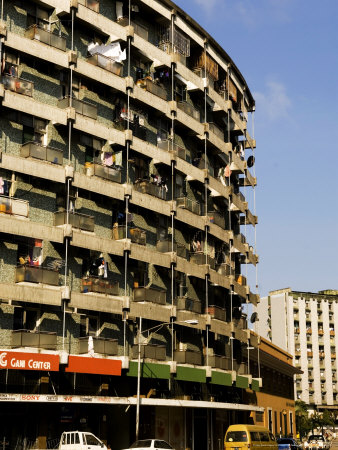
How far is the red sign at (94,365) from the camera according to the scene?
39.8 metres

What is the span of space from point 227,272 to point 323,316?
90148 millimetres

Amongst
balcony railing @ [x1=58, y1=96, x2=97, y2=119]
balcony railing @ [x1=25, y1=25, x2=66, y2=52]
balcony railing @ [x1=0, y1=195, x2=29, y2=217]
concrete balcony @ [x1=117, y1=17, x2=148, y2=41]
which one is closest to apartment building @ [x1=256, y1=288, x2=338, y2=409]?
concrete balcony @ [x1=117, y1=17, x2=148, y2=41]

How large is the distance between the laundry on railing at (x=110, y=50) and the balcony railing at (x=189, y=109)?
8.12 metres

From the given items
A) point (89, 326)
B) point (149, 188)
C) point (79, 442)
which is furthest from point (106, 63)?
point (79, 442)

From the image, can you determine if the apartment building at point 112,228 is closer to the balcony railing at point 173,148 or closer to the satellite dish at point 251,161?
the balcony railing at point 173,148

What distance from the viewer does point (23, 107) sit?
40219mm

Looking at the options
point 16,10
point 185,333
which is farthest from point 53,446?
point 16,10

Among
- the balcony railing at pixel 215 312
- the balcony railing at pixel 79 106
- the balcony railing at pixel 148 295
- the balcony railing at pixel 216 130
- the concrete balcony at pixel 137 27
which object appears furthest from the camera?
the balcony railing at pixel 216 130

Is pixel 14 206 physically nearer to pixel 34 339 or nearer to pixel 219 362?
pixel 34 339

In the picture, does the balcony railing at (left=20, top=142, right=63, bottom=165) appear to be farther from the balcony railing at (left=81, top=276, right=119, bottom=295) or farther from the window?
the window

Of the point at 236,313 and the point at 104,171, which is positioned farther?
the point at 236,313

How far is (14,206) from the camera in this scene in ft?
129

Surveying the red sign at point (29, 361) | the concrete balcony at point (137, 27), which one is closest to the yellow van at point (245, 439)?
the red sign at point (29, 361)

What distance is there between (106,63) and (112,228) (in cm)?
1061
